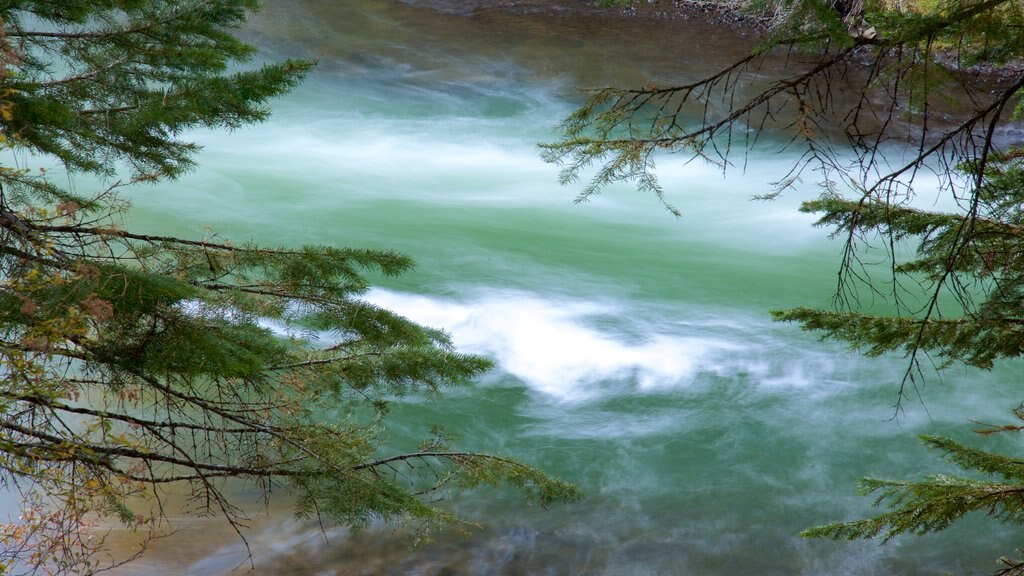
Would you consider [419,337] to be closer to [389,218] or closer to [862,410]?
[862,410]

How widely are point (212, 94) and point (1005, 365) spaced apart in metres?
8.40

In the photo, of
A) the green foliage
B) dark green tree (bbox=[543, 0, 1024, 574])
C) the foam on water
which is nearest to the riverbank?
the foam on water

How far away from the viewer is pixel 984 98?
1612 centimetres

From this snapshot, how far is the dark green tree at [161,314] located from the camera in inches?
149

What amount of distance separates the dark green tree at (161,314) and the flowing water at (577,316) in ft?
2.38

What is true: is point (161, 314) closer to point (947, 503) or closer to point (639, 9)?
point (947, 503)

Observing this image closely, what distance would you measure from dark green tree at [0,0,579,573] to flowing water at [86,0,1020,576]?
0.73 m

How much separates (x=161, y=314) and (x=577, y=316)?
6.89 metres

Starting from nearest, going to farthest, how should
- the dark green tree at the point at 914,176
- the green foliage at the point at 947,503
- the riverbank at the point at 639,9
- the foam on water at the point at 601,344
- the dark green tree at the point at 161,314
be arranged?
the dark green tree at the point at 914,176, the dark green tree at the point at 161,314, the green foliage at the point at 947,503, the foam on water at the point at 601,344, the riverbank at the point at 639,9

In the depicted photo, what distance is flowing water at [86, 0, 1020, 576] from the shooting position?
6527mm

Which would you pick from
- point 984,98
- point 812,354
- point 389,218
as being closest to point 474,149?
point 389,218

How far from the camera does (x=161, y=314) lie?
394 cm

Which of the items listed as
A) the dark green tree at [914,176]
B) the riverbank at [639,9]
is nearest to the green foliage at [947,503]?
the dark green tree at [914,176]

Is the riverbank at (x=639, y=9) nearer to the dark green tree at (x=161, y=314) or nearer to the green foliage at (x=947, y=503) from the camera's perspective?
the dark green tree at (x=161, y=314)
